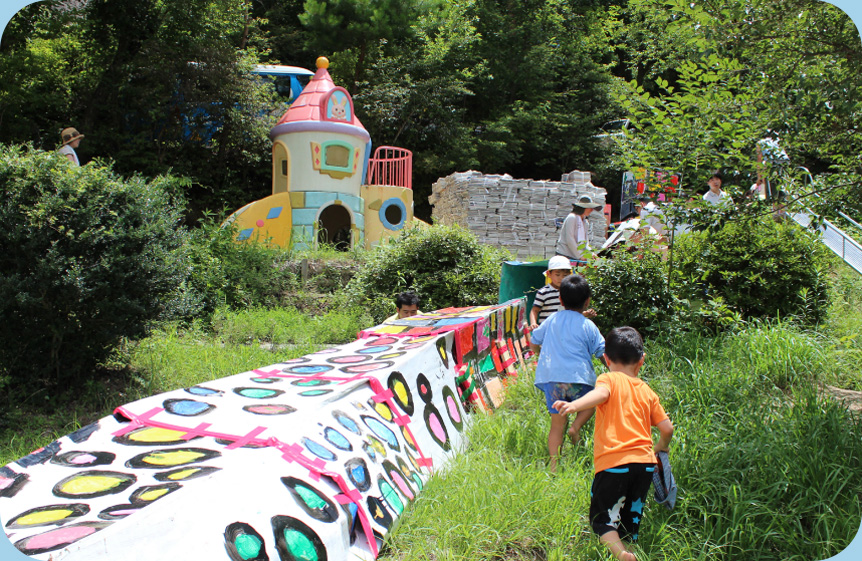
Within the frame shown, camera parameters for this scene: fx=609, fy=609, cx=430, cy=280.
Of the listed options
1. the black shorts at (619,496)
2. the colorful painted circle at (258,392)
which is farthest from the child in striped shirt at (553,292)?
the colorful painted circle at (258,392)

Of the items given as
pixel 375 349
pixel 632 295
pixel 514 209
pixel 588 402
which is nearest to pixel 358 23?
pixel 514 209

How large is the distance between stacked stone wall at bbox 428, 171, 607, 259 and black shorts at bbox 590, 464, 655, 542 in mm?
13963

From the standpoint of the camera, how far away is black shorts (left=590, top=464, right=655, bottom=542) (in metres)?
2.95

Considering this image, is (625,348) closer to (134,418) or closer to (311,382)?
(311,382)

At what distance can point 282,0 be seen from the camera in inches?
1008

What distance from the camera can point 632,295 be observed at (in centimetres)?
567

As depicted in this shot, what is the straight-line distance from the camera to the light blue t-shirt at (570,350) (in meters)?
3.99

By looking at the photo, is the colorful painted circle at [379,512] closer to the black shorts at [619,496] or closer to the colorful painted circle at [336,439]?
the colorful painted circle at [336,439]

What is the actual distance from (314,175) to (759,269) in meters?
11.2

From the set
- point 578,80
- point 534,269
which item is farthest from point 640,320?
point 578,80

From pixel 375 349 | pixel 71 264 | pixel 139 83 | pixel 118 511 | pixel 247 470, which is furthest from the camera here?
pixel 139 83

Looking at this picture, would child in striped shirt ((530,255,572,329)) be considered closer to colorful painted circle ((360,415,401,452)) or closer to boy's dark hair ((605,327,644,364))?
boy's dark hair ((605,327,644,364))

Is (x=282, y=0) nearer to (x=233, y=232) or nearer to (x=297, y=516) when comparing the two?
(x=233, y=232)

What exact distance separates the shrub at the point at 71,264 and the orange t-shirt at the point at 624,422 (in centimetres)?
418
